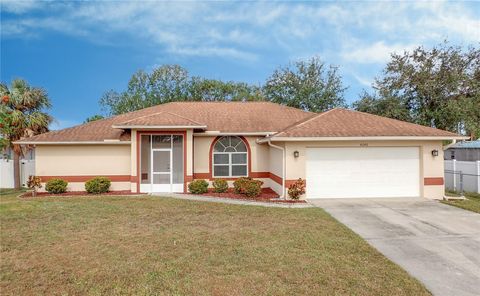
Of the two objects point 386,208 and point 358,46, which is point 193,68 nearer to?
point 358,46

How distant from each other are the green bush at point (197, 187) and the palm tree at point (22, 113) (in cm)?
1053

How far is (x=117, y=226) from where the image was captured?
790cm

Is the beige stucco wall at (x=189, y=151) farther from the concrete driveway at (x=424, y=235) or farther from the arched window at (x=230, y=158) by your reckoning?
the concrete driveway at (x=424, y=235)

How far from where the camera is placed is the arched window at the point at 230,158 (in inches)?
595

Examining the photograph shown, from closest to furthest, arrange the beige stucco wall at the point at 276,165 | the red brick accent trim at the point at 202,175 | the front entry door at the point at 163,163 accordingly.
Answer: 1. the beige stucco wall at the point at 276,165
2. the front entry door at the point at 163,163
3. the red brick accent trim at the point at 202,175

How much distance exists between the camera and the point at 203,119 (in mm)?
16406

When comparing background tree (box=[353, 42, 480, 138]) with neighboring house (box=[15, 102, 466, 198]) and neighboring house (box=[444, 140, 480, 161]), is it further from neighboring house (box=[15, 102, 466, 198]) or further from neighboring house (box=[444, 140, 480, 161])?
neighboring house (box=[15, 102, 466, 198])

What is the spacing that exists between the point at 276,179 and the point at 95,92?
30460mm

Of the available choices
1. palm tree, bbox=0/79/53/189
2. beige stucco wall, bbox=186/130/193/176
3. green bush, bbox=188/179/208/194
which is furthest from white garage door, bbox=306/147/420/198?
palm tree, bbox=0/79/53/189

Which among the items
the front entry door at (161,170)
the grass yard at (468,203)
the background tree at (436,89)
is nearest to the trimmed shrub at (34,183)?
the front entry door at (161,170)

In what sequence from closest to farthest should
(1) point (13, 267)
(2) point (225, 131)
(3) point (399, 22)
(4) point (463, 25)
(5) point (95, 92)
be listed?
(1) point (13, 267) < (2) point (225, 131) < (3) point (399, 22) < (4) point (463, 25) < (5) point (95, 92)

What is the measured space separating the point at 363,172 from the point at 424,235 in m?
5.26

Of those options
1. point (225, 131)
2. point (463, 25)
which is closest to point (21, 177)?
point (225, 131)

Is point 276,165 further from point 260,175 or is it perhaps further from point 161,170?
point 161,170
